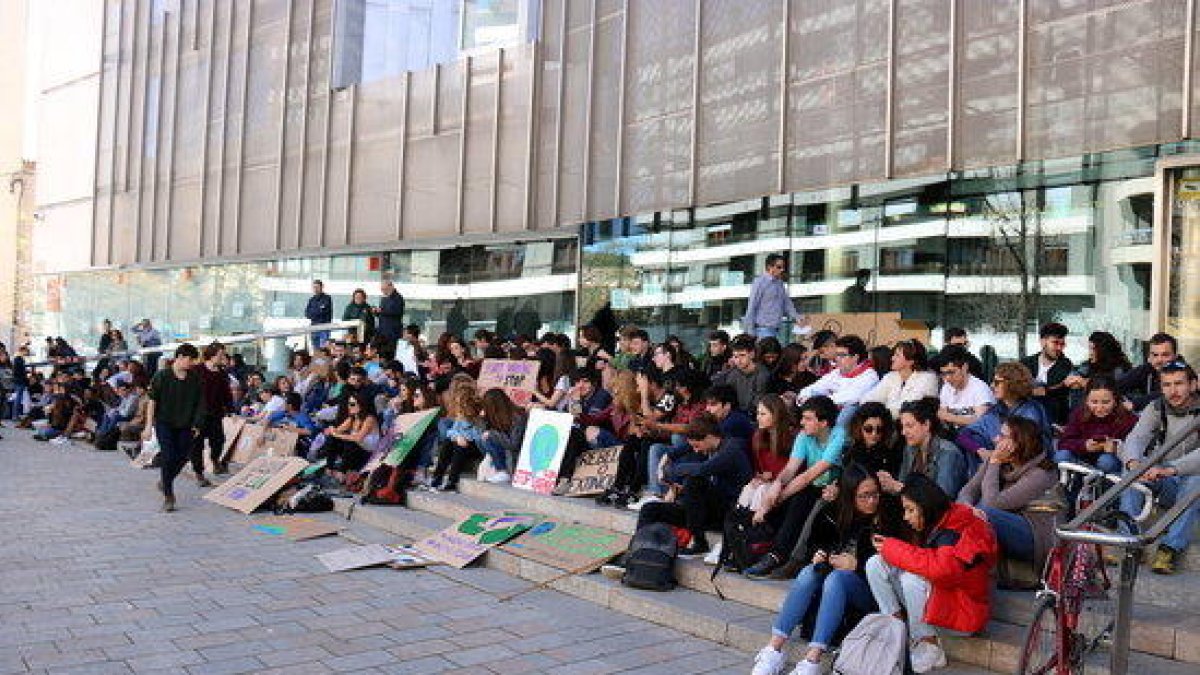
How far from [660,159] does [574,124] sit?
2.33 metres

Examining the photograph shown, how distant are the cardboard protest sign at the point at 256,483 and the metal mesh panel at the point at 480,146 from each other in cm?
852

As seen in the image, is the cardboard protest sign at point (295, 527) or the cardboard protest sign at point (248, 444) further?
the cardboard protest sign at point (248, 444)

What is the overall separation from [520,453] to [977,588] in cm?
592

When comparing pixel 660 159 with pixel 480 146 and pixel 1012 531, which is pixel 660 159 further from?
pixel 1012 531

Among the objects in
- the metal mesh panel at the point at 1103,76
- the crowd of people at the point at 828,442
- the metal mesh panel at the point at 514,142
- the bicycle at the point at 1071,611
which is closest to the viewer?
the bicycle at the point at 1071,611

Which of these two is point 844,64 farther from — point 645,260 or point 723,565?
point 723,565

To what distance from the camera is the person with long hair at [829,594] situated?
5.57 m

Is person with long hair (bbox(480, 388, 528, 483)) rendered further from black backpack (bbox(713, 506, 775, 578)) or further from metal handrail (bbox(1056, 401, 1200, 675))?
metal handrail (bbox(1056, 401, 1200, 675))

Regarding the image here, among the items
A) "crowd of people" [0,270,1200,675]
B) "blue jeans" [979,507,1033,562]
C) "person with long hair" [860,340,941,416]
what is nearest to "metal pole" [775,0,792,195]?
"crowd of people" [0,270,1200,675]

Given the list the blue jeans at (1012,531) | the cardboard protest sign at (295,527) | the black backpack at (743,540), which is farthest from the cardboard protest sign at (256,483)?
the blue jeans at (1012,531)

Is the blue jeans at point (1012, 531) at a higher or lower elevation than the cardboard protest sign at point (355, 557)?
higher

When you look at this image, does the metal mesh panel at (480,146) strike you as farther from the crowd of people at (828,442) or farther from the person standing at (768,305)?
the person standing at (768,305)

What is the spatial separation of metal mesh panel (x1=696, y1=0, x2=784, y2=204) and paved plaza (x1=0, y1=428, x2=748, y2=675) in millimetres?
8103

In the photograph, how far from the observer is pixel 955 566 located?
17.8 feet
